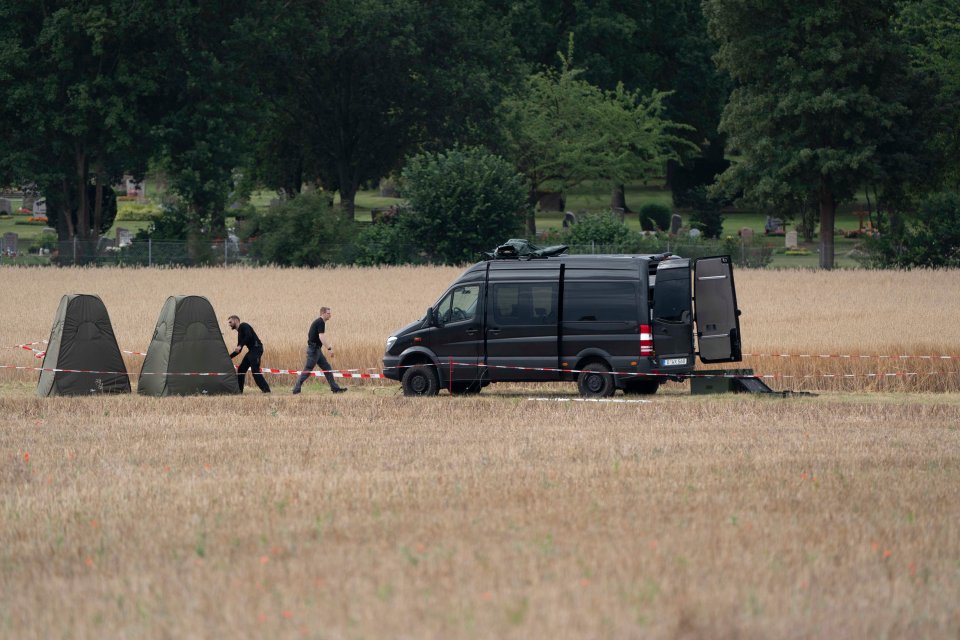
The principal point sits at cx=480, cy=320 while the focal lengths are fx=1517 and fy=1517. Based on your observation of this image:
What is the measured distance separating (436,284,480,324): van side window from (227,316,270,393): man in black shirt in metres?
3.10

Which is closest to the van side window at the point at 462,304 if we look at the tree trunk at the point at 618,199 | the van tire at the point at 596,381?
the van tire at the point at 596,381

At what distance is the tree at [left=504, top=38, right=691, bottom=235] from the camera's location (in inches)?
3017

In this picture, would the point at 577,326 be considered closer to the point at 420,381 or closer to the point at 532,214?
the point at 420,381

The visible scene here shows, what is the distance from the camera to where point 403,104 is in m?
70.4

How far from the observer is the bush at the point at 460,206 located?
53312 mm

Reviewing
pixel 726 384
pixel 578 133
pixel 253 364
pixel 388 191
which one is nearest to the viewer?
pixel 726 384

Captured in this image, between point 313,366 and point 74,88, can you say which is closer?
point 313,366

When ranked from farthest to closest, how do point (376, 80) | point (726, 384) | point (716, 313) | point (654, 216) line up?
1. point (654, 216)
2. point (376, 80)
3. point (716, 313)
4. point (726, 384)

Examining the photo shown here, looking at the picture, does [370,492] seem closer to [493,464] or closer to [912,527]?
[493,464]

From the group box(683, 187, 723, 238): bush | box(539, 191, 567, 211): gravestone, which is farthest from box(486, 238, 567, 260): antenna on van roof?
box(539, 191, 567, 211): gravestone

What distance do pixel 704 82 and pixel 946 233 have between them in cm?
3631

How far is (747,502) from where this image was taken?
12336 millimetres

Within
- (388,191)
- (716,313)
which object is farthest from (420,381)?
(388,191)

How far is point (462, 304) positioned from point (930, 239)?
34581 millimetres
